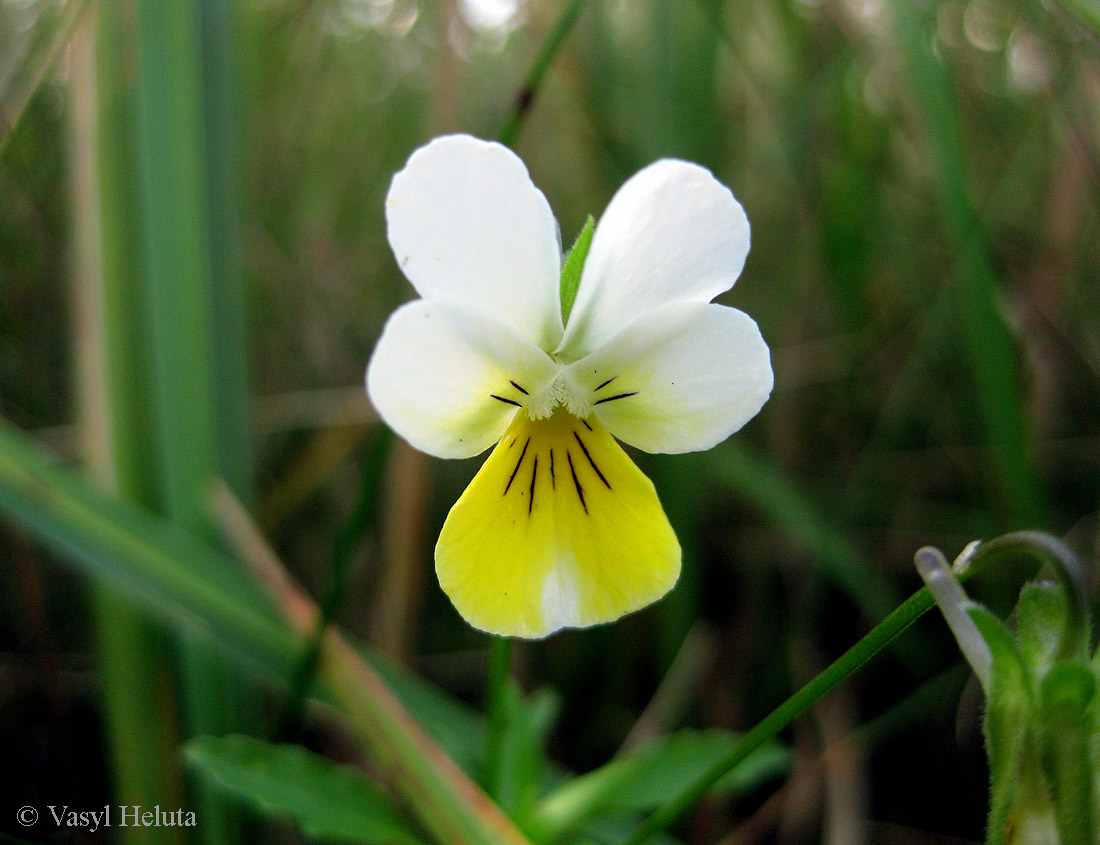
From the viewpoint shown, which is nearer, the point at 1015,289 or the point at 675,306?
the point at 675,306

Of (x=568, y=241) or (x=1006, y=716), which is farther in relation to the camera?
(x=568, y=241)

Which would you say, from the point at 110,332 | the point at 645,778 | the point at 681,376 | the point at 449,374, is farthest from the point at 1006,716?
the point at 110,332

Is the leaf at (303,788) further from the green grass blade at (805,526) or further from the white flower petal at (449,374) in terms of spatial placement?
the green grass blade at (805,526)

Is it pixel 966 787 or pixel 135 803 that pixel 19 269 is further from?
pixel 966 787

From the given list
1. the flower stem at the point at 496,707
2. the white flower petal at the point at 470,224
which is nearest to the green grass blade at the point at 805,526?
the flower stem at the point at 496,707

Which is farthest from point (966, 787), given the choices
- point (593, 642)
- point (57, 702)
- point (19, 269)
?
point (19, 269)

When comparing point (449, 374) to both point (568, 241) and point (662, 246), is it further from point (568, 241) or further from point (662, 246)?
point (568, 241)
